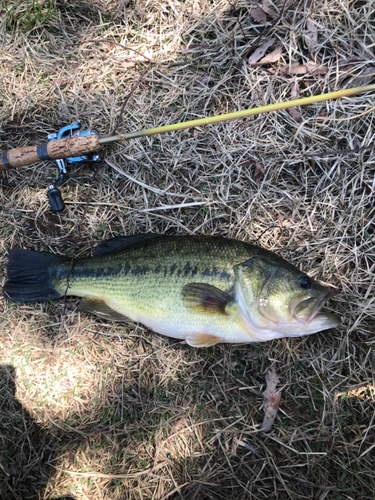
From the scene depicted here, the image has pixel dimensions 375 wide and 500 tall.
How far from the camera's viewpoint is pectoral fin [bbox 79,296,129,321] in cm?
278

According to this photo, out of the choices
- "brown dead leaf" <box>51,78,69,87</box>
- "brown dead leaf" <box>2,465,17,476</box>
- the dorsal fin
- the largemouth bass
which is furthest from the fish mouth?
"brown dead leaf" <box>51,78,69,87</box>

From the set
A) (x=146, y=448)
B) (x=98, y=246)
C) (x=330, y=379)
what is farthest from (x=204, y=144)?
(x=146, y=448)

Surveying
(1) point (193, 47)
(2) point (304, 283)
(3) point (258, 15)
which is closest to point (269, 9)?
(3) point (258, 15)

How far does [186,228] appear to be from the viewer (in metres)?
2.96

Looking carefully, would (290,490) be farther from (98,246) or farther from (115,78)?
(115,78)

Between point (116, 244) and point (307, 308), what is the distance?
175 cm

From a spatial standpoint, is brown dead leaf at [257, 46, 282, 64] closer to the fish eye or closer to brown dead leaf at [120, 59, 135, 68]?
brown dead leaf at [120, 59, 135, 68]

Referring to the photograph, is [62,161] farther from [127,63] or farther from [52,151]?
[127,63]

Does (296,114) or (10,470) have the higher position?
(296,114)

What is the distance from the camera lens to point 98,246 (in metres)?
2.89

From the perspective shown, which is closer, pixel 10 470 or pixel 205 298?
pixel 205 298

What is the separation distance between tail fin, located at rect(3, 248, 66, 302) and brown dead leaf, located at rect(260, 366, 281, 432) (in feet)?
6.94

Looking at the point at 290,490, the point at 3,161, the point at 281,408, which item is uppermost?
the point at 3,161

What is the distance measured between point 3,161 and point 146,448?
9.83 feet
